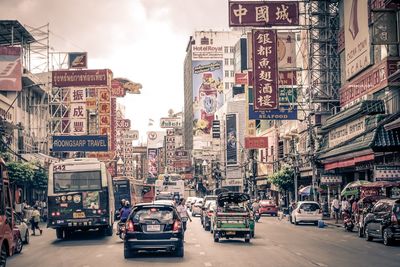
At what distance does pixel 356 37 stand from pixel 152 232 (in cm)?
3091

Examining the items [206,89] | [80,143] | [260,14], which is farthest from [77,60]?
[206,89]

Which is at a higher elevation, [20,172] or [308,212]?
[20,172]

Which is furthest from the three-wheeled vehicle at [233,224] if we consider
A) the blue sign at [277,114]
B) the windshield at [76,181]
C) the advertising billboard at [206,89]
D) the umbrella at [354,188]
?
the advertising billboard at [206,89]

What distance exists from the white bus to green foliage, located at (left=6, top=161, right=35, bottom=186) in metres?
24.8

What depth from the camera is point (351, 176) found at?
53750 millimetres

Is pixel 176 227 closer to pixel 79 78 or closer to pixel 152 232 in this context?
pixel 152 232

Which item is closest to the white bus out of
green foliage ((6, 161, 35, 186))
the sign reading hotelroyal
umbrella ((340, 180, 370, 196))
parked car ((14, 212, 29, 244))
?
parked car ((14, 212, 29, 244))

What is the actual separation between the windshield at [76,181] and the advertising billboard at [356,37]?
22.0 m

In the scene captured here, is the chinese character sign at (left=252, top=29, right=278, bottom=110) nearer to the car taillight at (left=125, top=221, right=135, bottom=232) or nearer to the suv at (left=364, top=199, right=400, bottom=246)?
the suv at (left=364, top=199, right=400, bottom=246)

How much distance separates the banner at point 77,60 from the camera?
8494 centimetres

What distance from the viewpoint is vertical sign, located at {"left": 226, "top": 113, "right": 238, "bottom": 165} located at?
120875 millimetres

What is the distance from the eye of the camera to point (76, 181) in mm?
30281

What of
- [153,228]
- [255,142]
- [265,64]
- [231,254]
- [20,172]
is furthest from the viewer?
[255,142]

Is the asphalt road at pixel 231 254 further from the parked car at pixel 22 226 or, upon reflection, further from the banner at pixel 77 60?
the banner at pixel 77 60
